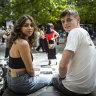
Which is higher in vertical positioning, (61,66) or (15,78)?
(61,66)

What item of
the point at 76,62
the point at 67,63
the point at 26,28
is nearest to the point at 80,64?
the point at 76,62

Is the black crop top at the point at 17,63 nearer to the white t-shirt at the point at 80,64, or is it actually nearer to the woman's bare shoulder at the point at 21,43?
the woman's bare shoulder at the point at 21,43

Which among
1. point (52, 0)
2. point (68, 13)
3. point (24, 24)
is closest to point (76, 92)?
point (68, 13)

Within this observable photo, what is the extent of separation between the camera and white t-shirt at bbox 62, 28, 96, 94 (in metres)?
1.83

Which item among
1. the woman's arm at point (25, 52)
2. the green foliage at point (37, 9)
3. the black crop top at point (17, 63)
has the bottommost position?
the black crop top at point (17, 63)

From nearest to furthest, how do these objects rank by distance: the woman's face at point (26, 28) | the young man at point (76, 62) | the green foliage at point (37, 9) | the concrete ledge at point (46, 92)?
the young man at point (76, 62) → the concrete ledge at point (46, 92) → the woman's face at point (26, 28) → the green foliage at point (37, 9)

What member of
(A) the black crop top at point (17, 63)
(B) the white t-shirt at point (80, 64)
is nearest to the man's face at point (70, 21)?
(B) the white t-shirt at point (80, 64)

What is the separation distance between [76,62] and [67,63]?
5.6 inches

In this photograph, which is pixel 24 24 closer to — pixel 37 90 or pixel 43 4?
pixel 37 90

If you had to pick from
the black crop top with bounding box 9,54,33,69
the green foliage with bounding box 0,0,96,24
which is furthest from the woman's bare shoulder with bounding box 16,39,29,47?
the green foliage with bounding box 0,0,96,24

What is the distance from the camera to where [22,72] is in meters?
2.32

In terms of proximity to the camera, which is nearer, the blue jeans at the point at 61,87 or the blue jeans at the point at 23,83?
the blue jeans at the point at 61,87

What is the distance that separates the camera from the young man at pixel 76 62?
71.8 inches

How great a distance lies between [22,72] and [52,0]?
9446 mm
